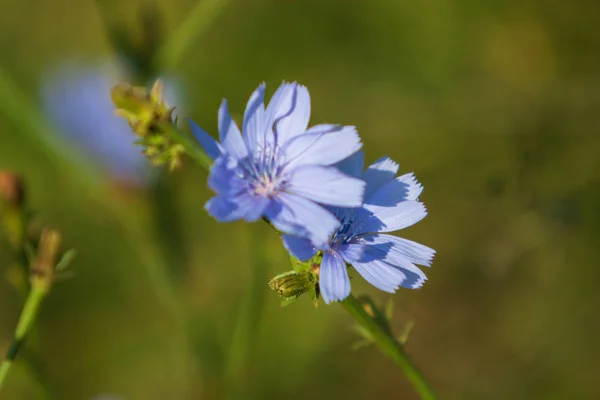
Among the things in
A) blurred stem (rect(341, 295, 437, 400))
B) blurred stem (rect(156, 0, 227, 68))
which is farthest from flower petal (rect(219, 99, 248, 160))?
blurred stem (rect(156, 0, 227, 68))

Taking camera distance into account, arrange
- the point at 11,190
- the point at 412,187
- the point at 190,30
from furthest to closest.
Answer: the point at 190,30 < the point at 11,190 < the point at 412,187

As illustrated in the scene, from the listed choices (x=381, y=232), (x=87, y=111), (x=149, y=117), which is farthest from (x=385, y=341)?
(x=87, y=111)

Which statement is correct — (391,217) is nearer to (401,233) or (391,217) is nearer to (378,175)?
(378,175)

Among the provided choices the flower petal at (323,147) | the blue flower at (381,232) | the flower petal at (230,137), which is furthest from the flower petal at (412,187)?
the flower petal at (230,137)

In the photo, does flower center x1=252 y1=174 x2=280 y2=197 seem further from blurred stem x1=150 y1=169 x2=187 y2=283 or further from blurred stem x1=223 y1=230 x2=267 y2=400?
blurred stem x1=150 y1=169 x2=187 y2=283

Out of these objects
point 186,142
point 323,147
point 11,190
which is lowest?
point 323,147

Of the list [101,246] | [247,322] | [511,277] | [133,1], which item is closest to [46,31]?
[133,1]

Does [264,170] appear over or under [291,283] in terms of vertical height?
over
